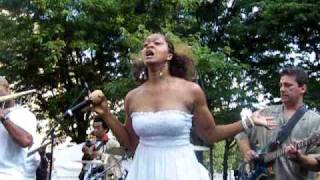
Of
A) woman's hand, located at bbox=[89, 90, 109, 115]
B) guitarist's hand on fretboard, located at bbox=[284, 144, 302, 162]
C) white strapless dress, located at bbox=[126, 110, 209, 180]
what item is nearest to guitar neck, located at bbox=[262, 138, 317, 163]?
guitarist's hand on fretboard, located at bbox=[284, 144, 302, 162]

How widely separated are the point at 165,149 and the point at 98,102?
544 millimetres

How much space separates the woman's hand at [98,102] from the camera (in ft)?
14.0

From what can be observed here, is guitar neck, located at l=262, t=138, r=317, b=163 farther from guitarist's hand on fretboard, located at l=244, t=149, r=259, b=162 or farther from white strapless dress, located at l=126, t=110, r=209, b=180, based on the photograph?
white strapless dress, located at l=126, t=110, r=209, b=180

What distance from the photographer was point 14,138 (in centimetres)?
529

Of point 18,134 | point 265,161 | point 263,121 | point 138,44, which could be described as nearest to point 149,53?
point 263,121

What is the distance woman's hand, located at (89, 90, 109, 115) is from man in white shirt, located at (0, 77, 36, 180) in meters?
1.18

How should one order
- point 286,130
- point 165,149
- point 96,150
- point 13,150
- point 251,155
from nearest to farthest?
1. point 165,149
2. point 286,130
3. point 251,155
4. point 13,150
5. point 96,150

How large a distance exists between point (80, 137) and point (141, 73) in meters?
16.8

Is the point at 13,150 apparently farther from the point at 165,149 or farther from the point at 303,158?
the point at 303,158

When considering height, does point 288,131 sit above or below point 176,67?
below

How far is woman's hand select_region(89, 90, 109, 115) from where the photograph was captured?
427 cm

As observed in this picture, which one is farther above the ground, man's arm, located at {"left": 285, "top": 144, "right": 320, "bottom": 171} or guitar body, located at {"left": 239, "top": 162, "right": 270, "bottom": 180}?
man's arm, located at {"left": 285, "top": 144, "right": 320, "bottom": 171}

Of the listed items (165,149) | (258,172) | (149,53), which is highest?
(149,53)

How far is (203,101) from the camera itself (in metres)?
4.30
